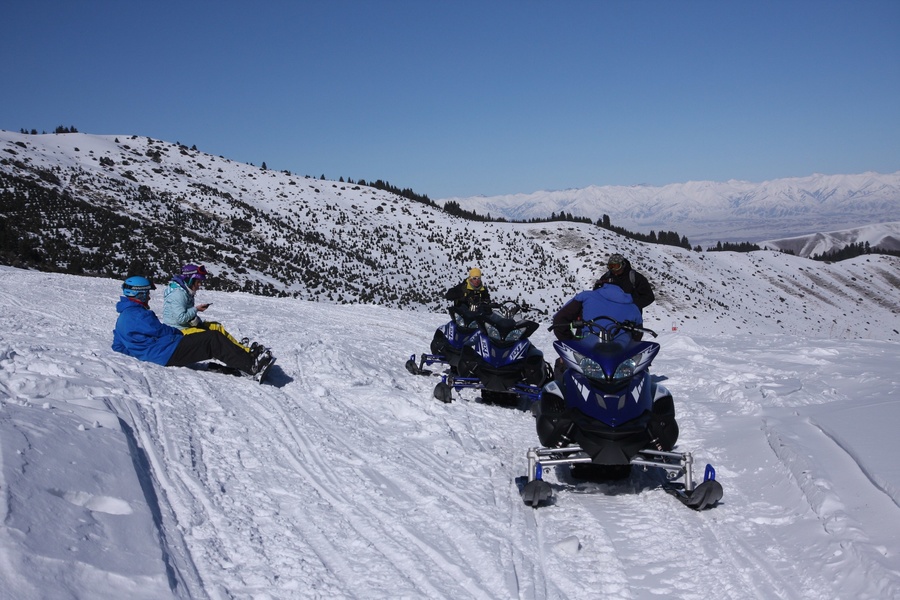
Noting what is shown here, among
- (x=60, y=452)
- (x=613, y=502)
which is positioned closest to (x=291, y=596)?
(x=60, y=452)

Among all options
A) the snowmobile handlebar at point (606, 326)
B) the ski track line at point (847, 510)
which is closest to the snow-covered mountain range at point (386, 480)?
the ski track line at point (847, 510)

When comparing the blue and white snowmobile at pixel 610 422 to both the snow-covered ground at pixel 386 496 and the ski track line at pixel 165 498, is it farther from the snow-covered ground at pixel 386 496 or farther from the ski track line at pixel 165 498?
the ski track line at pixel 165 498

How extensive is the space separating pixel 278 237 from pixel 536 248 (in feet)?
76.8

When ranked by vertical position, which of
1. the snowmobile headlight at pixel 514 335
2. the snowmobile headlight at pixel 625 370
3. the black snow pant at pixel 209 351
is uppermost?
the snowmobile headlight at pixel 625 370

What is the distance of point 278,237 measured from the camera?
49438 mm

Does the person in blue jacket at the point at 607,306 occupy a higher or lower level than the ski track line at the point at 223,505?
higher

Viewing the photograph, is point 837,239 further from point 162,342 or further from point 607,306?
point 162,342

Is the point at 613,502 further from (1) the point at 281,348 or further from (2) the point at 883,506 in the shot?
(1) the point at 281,348

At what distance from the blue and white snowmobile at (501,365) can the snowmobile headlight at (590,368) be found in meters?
3.02

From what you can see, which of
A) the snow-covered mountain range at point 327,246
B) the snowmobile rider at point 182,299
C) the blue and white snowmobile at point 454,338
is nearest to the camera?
the snowmobile rider at point 182,299

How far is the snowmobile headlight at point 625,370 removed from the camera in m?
5.28

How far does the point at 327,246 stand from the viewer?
4997cm

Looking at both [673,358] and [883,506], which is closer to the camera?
[883,506]

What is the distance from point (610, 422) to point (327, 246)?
46516 mm
